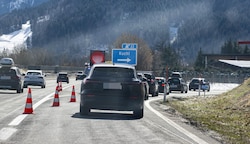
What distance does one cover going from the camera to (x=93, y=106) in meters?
15.2

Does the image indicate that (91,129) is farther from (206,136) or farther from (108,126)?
(206,136)

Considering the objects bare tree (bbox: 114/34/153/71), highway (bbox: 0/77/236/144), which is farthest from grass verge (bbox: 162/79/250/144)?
bare tree (bbox: 114/34/153/71)

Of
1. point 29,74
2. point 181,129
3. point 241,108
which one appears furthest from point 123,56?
point 181,129

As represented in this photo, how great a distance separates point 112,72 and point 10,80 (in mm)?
15594

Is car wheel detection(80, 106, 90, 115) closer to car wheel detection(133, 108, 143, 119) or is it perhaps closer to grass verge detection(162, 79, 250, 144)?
car wheel detection(133, 108, 143, 119)

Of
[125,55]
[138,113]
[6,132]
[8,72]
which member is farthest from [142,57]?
[6,132]

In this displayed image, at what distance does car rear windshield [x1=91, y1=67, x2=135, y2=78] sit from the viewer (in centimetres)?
1553

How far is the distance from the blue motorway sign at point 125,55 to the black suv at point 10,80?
16.4m

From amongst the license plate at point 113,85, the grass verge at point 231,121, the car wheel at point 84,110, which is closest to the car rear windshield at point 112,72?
the license plate at point 113,85

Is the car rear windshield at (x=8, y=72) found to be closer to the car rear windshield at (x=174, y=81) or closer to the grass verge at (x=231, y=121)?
the grass verge at (x=231, y=121)

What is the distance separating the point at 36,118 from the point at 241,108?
803 cm

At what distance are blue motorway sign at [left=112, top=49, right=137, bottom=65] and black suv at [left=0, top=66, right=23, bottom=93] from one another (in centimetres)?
1645

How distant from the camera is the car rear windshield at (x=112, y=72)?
15531 mm

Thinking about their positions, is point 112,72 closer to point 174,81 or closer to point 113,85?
point 113,85
